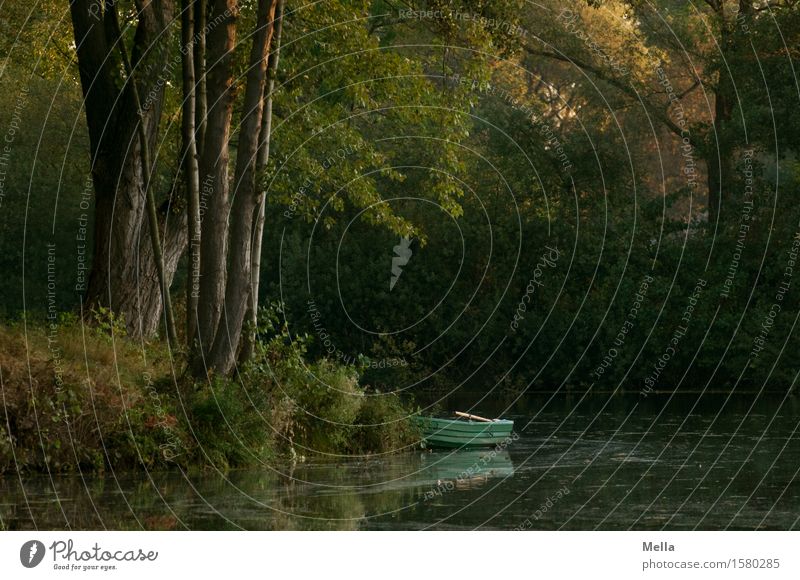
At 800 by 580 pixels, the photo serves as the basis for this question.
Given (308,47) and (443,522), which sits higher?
(308,47)

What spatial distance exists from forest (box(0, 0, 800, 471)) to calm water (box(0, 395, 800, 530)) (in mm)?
1420

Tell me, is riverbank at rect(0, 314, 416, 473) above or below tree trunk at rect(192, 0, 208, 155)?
below

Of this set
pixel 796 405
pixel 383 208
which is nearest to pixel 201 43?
pixel 383 208

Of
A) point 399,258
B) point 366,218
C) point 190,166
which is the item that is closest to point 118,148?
point 190,166

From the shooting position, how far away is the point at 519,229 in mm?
46281

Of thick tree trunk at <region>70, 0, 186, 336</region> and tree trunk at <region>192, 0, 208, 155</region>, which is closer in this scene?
tree trunk at <region>192, 0, 208, 155</region>

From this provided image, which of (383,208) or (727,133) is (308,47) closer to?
(383,208)

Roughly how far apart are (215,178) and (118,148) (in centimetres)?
252

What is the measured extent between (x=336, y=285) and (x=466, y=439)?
22546 millimetres

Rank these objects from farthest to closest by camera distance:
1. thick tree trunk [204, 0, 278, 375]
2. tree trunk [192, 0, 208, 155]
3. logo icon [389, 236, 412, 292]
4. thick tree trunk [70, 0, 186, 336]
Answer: logo icon [389, 236, 412, 292] → thick tree trunk [70, 0, 186, 336] → tree trunk [192, 0, 208, 155] → thick tree trunk [204, 0, 278, 375]

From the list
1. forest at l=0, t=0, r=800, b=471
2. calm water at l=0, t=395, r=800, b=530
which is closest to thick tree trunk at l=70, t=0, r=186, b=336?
forest at l=0, t=0, r=800, b=471

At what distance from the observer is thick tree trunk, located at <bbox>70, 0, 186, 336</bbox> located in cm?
2284
